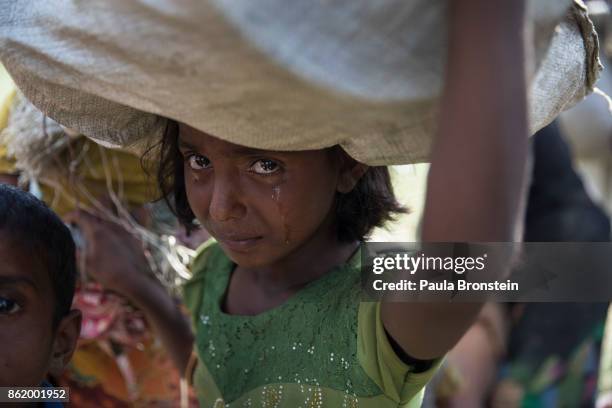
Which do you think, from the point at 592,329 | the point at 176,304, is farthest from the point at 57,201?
the point at 592,329

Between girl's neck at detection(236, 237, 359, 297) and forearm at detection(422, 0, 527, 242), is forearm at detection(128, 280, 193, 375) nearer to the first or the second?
girl's neck at detection(236, 237, 359, 297)

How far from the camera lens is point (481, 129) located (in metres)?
1.01

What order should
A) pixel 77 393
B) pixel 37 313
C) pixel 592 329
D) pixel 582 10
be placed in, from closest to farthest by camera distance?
pixel 582 10 → pixel 37 313 → pixel 77 393 → pixel 592 329

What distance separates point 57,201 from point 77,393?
55cm

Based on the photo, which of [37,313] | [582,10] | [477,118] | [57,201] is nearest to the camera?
[477,118]

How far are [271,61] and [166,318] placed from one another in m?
1.44

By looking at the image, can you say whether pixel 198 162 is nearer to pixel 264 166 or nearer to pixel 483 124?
pixel 264 166

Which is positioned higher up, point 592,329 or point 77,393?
point 592,329

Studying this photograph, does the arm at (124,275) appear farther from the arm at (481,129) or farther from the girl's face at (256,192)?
the arm at (481,129)

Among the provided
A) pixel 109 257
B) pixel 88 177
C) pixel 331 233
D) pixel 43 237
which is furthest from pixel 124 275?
pixel 331 233

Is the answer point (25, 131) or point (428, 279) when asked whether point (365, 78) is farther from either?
point (25, 131)

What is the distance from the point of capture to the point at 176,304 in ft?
7.91

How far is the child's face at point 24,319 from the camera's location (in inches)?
60.3

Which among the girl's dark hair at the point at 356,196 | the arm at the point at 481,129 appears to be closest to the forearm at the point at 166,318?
the girl's dark hair at the point at 356,196
